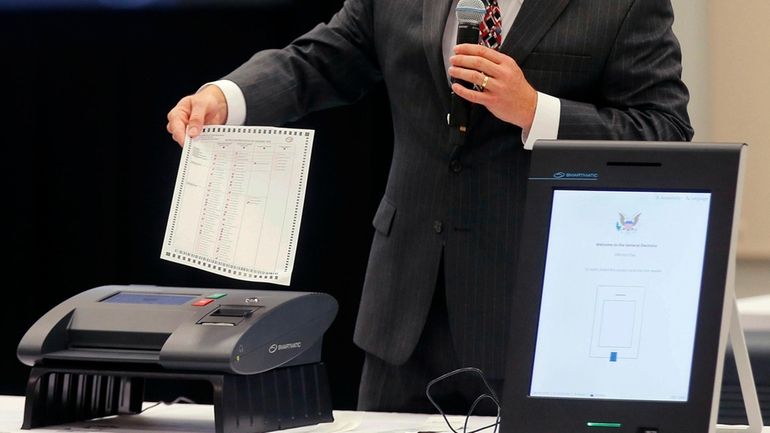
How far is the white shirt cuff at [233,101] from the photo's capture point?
1.89 m

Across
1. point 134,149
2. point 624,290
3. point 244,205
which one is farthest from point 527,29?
point 134,149

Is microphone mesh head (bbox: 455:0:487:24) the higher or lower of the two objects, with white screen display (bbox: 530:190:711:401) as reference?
higher

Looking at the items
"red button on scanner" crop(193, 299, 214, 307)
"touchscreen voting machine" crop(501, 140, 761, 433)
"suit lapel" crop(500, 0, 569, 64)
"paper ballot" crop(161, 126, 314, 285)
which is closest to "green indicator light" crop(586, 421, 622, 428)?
"touchscreen voting machine" crop(501, 140, 761, 433)

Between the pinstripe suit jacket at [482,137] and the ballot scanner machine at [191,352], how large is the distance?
286 millimetres

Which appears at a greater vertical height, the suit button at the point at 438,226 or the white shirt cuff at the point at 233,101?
the white shirt cuff at the point at 233,101

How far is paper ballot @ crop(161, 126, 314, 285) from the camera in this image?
5.20 feet

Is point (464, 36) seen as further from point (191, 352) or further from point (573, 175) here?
point (191, 352)

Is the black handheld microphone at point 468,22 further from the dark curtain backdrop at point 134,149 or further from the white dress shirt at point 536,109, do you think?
the dark curtain backdrop at point 134,149

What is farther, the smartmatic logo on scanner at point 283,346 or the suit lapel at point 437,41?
the suit lapel at point 437,41

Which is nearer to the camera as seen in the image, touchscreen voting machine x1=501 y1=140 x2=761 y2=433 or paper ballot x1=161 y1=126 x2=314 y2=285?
touchscreen voting machine x1=501 y1=140 x2=761 y2=433

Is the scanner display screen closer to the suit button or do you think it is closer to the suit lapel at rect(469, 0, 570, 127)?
the suit button

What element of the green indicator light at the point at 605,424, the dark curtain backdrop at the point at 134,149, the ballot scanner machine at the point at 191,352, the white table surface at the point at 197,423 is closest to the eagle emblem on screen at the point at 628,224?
the green indicator light at the point at 605,424

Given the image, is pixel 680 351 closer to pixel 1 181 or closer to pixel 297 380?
pixel 297 380

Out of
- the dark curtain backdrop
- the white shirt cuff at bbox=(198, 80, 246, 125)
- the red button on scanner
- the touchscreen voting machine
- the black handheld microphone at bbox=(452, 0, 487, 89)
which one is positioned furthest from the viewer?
the dark curtain backdrop
